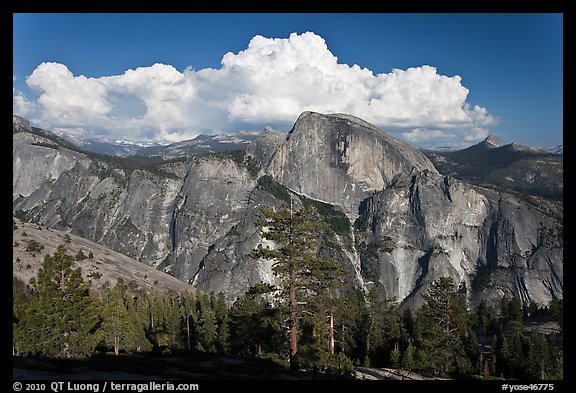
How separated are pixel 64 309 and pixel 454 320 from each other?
3857 cm

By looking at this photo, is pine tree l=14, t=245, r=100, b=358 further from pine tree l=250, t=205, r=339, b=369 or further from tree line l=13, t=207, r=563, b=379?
pine tree l=250, t=205, r=339, b=369

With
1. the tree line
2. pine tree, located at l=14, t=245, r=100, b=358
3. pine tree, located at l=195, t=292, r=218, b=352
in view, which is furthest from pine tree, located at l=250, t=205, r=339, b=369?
pine tree, located at l=195, t=292, r=218, b=352

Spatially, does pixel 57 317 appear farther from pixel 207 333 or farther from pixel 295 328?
pixel 207 333

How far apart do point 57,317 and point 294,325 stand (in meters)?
15.1

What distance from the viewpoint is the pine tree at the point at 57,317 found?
1001 inches

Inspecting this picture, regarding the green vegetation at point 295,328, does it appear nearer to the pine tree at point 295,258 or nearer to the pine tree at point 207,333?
the pine tree at point 295,258

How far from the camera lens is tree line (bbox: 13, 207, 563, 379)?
995 inches

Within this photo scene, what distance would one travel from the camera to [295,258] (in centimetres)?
2516

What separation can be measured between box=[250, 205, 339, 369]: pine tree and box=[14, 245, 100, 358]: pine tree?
12.6m

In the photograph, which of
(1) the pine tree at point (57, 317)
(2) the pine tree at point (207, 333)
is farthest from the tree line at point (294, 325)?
(2) the pine tree at point (207, 333)

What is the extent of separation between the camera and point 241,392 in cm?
896

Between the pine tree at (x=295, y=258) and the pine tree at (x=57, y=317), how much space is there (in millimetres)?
12566
